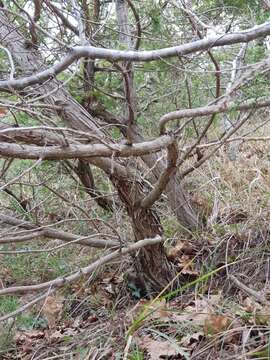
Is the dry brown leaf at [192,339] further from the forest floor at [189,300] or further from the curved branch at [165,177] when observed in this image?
the curved branch at [165,177]

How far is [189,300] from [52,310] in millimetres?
748

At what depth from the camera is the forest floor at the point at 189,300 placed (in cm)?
170

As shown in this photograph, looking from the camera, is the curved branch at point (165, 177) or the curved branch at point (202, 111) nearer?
the curved branch at point (202, 111)

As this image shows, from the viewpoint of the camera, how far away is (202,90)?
3.22m

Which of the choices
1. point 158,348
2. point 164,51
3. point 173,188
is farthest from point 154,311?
point 173,188

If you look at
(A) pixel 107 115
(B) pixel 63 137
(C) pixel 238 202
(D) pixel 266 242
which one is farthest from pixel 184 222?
(B) pixel 63 137

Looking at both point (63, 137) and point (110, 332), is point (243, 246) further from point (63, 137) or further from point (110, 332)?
point (63, 137)

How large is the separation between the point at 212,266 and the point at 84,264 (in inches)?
31.2

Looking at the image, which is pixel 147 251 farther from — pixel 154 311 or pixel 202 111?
pixel 202 111

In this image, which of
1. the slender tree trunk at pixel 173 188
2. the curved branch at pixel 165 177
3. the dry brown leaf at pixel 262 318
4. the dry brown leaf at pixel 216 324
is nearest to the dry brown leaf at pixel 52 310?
the curved branch at pixel 165 177

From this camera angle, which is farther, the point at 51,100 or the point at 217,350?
the point at 51,100

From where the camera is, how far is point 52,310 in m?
2.43

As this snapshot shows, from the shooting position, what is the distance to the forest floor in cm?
170

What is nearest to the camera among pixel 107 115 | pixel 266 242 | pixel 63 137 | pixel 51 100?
pixel 63 137
